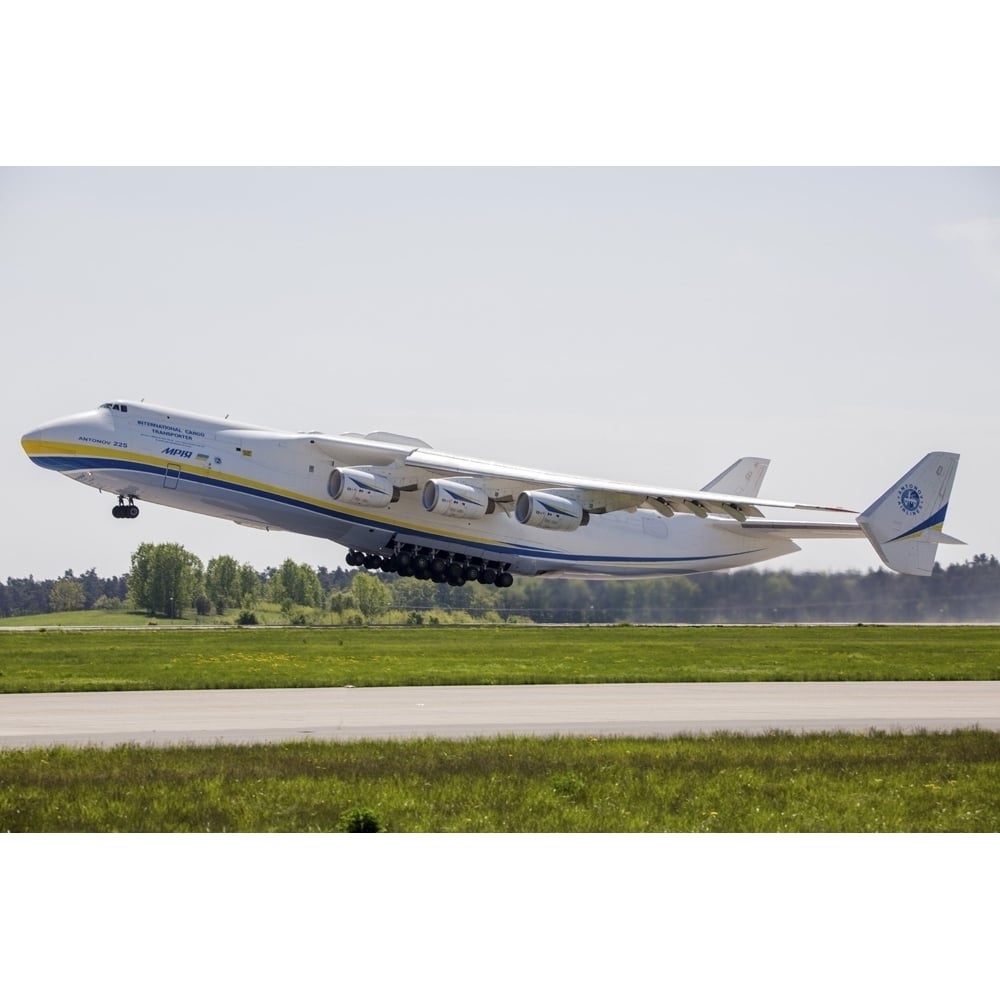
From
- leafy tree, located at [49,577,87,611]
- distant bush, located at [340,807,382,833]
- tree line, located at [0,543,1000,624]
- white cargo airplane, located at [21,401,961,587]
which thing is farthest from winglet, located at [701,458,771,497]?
distant bush, located at [340,807,382,833]

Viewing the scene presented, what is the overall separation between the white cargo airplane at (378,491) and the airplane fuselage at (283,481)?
0.03m

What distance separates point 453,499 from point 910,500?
10680 millimetres

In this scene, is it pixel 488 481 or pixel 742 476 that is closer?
pixel 488 481

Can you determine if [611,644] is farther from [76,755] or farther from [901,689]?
[76,755]

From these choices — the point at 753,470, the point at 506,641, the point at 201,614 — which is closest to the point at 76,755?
the point at 506,641

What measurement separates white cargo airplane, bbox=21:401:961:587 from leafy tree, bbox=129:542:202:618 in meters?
24.9

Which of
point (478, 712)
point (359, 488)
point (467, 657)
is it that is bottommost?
point (478, 712)

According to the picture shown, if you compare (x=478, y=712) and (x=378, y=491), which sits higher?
(x=378, y=491)

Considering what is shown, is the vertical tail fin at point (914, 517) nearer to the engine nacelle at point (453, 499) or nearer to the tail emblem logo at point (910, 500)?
the tail emblem logo at point (910, 500)

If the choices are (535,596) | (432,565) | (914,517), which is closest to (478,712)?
(914,517)

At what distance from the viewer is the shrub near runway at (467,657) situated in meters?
26.9

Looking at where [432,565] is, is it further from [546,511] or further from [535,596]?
[535,596]

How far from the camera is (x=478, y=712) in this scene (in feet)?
68.5

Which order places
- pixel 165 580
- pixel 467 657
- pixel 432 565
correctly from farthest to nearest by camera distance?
pixel 165 580, pixel 432 565, pixel 467 657
